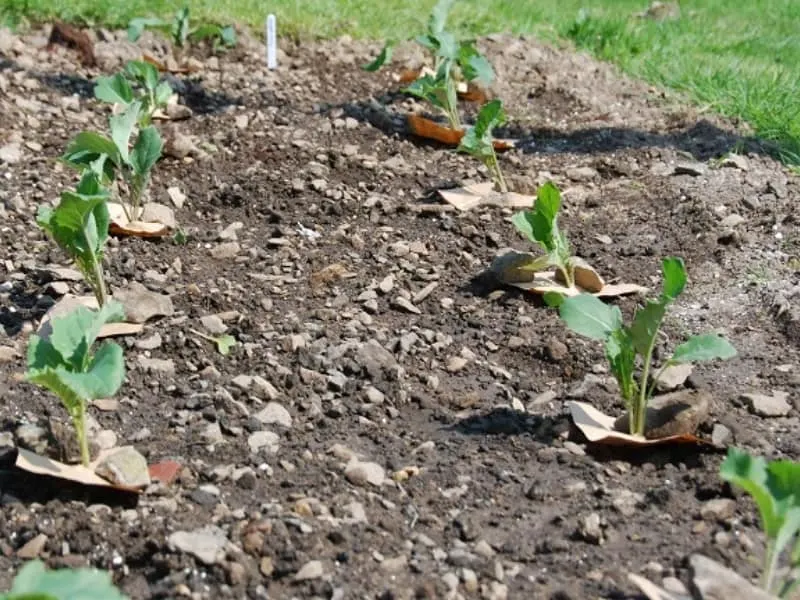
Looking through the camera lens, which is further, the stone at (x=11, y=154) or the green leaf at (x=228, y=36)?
the green leaf at (x=228, y=36)

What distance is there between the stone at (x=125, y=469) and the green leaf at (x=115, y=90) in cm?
206

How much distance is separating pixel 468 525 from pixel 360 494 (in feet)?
0.80

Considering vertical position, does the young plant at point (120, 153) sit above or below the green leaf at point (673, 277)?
below

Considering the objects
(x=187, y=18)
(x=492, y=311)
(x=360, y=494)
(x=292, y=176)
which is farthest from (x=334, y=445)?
(x=187, y=18)

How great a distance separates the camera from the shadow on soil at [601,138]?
15.7 feet

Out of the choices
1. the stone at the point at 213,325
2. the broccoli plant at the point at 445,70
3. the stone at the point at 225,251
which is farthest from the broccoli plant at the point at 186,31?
the stone at the point at 213,325

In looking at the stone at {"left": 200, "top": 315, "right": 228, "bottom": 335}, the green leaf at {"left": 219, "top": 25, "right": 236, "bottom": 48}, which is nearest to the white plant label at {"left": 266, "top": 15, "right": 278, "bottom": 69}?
the green leaf at {"left": 219, "top": 25, "right": 236, "bottom": 48}

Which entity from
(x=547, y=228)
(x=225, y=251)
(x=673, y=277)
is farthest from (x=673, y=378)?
(x=225, y=251)

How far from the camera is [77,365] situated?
2482 mm

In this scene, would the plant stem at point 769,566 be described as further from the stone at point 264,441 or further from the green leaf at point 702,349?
the stone at point 264,441

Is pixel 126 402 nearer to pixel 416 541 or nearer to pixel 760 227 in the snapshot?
pixel 416 541

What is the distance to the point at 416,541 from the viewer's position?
2.36m

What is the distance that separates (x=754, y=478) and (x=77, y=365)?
1.33m

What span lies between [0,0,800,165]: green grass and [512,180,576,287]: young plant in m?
1.73
